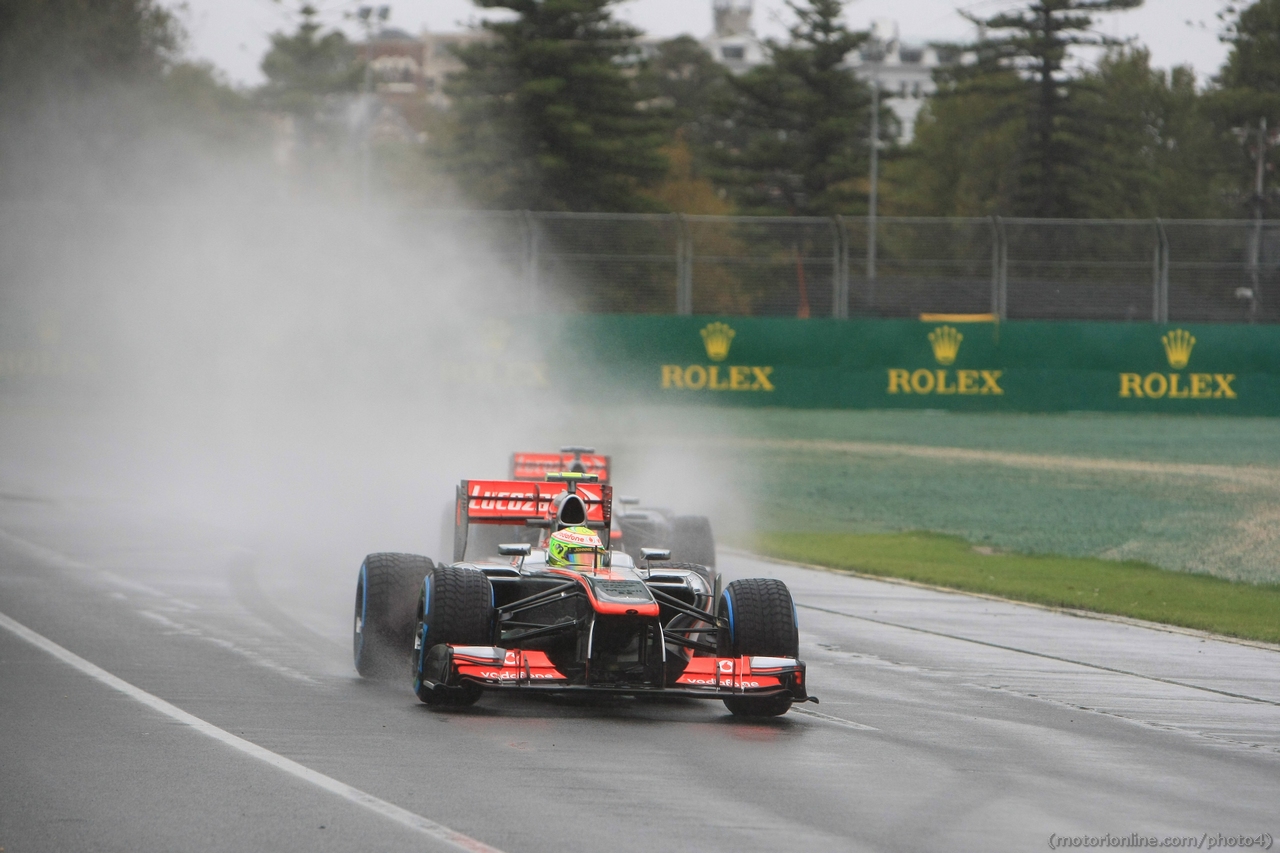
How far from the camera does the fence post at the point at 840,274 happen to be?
39.4 meters

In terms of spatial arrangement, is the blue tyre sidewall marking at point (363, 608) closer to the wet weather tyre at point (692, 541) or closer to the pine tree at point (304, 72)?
the wet weather tyre at point (692, 541)

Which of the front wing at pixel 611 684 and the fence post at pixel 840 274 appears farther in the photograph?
the fence post at pixel 840 274

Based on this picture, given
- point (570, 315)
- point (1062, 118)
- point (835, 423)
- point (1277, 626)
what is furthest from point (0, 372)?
point (1062, 118)

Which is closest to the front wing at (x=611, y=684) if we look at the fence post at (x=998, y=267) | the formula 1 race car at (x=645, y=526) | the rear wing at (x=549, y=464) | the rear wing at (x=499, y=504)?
the rear wing at (x=499, y=504)

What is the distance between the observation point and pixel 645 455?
31234 mm

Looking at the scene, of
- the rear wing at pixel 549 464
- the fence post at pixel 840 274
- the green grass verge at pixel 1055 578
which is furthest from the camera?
the fence post at pixel 840 274

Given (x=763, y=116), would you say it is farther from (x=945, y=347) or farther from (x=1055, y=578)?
(x=1055, y=578)

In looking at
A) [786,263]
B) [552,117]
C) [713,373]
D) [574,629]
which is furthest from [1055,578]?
[552,117]

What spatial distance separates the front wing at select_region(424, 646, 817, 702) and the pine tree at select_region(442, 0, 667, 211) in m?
55.7

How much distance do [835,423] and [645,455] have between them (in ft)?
29.7

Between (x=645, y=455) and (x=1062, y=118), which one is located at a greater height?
(x=1062, y=118)

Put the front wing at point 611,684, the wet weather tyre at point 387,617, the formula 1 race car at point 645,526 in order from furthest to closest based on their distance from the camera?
the formula 1 race car at point 645,526, the wet weather tyre at point 387,617, the front wing at point 611,684

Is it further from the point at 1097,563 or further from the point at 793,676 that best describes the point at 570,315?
the point at 793,676

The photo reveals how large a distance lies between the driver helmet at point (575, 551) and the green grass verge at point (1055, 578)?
6.89 metres
